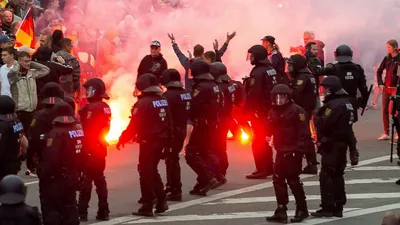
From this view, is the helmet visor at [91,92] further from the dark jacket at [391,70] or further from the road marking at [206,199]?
the dark jacket at [391,70]

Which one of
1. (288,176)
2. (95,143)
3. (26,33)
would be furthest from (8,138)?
(26,33)

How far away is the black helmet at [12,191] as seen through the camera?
996cm

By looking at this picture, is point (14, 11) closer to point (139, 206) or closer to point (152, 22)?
point (152, 22)

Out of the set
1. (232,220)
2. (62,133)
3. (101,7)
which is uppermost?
(101,7)

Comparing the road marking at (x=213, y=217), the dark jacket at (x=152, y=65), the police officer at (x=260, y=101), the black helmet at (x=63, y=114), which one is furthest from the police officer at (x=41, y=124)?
the dark jacket at (x=152, y=65)

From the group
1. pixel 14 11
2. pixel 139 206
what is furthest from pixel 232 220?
pixel 14 11

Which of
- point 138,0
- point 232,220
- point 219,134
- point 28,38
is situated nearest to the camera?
Answer: point 232,220

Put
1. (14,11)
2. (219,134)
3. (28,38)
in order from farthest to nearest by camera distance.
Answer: (14,11)
(28,38)
(219,134)

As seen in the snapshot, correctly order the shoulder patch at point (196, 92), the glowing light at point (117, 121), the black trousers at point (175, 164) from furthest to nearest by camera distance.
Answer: the glowing light at point (117, 121) < the shoulder patch at point (196, 92) < the black trousers at point (175, 164)

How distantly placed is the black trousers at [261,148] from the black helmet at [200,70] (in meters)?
1.55

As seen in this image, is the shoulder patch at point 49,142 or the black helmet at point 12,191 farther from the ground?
the shoulder patch at point 49,142

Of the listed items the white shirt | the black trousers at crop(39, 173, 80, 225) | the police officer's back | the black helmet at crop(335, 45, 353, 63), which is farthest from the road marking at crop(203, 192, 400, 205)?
the white shirt

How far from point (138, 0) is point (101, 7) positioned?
1129 mm

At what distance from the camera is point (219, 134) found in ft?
55.8
